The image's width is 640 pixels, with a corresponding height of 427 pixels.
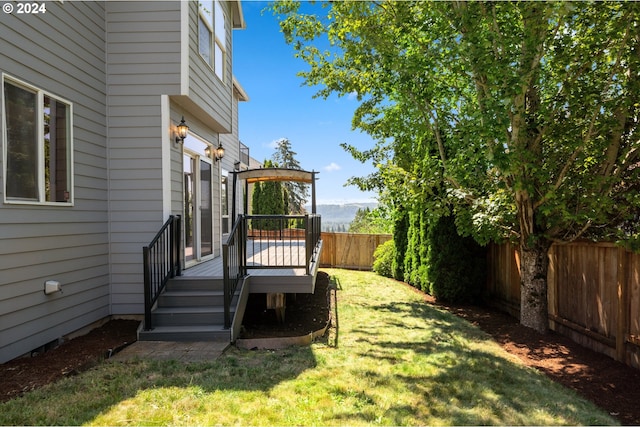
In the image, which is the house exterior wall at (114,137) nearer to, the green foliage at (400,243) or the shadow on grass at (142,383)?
the shadow on grass at (142,383)

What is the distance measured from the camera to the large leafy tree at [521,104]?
4457 millimetres

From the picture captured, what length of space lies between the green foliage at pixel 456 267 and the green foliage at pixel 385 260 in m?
3.33

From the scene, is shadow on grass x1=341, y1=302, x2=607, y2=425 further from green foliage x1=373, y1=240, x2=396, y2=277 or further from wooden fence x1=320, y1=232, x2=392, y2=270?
wooden fence x1=320, y1=232, x2=392, y2=270

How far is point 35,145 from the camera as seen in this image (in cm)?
438

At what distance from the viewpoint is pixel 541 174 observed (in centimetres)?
470

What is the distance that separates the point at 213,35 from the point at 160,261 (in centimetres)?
441

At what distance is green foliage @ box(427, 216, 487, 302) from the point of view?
776 cm

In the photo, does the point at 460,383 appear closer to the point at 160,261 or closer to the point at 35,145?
the point at 160,261

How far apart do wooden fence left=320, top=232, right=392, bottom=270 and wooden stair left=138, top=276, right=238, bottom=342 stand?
8344 millimetres

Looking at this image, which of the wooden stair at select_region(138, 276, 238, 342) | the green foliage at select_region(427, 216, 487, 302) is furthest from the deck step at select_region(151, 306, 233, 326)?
the green foliage at select_region(427, 216, 487, 302)

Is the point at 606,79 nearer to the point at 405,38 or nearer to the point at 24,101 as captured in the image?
the point at 405,38

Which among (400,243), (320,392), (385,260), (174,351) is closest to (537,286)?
(320,392)

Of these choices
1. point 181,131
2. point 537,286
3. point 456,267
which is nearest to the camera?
point 537,286

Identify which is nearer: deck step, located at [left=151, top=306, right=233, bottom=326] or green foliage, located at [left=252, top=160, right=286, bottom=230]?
deck step, located at [left=151, top=306, right=233, bottom=326]
